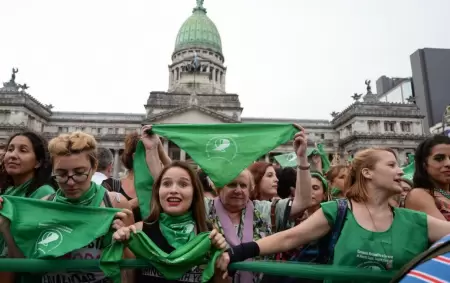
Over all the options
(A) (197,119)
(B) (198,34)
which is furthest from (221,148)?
(B) (198,34)

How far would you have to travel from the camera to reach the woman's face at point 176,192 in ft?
11.5

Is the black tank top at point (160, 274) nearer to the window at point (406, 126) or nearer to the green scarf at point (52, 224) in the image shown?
the green scarf at point (52, 224)

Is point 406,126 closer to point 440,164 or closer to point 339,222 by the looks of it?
point 440,164

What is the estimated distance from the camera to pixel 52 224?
131 inches

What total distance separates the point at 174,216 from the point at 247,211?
3.71 feet

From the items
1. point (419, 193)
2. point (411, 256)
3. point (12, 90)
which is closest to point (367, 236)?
point (411, 256)

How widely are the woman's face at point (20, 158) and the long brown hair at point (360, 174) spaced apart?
12.6 ft

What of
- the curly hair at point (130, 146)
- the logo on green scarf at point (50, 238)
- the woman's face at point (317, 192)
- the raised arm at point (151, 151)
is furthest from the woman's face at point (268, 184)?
the logo on green scarf at point (50, 238)

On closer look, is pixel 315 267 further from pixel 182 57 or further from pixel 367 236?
pixel 182 57

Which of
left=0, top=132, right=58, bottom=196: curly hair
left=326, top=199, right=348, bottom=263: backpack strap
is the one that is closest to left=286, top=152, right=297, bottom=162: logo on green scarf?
left=326, top=199, right=348, bottom=263: backpack strap

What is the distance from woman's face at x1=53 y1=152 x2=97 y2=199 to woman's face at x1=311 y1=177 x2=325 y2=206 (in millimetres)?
3802

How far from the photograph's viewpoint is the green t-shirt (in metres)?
2.99

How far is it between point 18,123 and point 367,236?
190 feet

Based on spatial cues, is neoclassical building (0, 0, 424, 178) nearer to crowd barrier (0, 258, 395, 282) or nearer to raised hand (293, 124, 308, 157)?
raised hand (293, 124, 308, 157)
